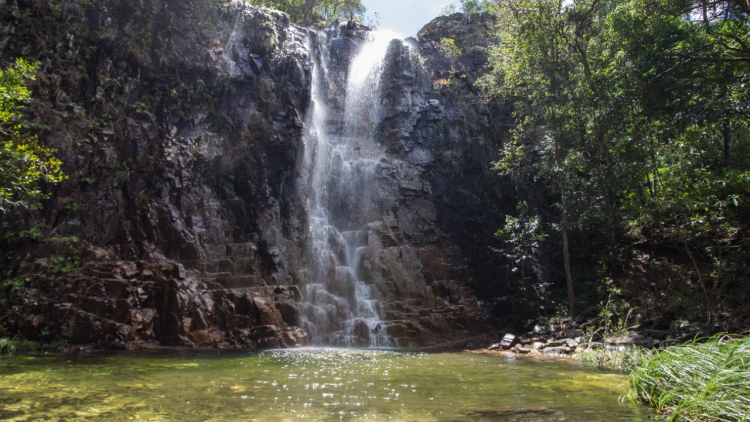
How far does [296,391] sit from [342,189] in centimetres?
1557

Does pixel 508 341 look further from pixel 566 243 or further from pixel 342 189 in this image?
pixel 342 189

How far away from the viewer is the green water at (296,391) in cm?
Answer: 485

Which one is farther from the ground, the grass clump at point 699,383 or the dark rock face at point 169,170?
the dark rock face at point 169,170

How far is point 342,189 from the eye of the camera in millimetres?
21328

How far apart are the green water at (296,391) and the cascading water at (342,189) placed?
688cm

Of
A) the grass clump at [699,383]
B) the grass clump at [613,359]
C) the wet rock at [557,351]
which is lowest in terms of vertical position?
the wet rock at [557,351]

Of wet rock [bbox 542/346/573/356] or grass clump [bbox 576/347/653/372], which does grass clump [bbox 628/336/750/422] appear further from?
wet rock [bbox 542/346/573/356]

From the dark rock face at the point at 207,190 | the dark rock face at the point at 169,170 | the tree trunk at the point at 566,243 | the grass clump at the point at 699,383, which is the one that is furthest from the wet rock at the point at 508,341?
the grass clump at the point at 699,383

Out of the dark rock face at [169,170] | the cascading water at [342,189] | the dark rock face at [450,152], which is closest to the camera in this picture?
the dark rock face at [169,170]

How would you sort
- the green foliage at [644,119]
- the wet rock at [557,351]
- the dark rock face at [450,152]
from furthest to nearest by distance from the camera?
the dark rock face at [450,152], the wet rock at [557,351], the green foliage at [644,119]

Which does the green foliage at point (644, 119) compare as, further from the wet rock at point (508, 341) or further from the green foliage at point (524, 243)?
the wet rock at point (508, 341)

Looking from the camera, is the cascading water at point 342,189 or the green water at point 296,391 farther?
the cascading water at point 342,189

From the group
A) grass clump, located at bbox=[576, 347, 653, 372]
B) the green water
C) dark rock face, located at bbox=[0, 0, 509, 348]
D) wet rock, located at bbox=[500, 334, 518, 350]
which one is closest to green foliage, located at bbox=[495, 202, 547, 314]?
dark rock face, located at bbox=[0, 0, 509, 348]

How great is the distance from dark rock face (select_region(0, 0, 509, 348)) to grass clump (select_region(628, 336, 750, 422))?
1204 centimetres
